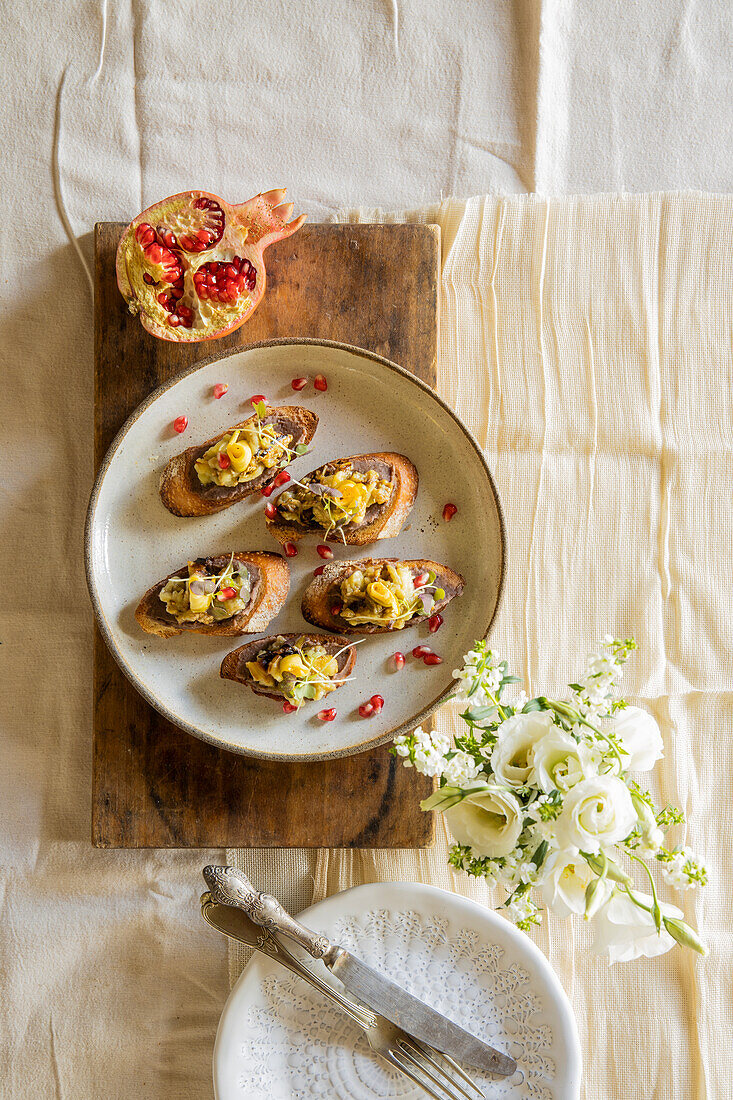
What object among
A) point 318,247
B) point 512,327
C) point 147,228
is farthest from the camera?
point 512,327

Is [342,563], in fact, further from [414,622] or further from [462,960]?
[462,960]

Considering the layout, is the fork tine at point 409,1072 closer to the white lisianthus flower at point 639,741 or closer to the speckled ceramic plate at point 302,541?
the speckled ceramic plate at point 302,541

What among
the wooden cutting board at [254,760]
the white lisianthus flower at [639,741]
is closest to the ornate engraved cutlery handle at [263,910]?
the wooden cutting board at [254,760]

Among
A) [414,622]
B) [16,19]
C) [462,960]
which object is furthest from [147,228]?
[462,960]

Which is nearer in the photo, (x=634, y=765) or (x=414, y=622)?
(x=634, y=765)

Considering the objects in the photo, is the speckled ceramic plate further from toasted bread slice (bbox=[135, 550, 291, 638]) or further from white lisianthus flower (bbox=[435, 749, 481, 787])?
white lisianthus flower (bbox=[435, 749, 481, 787])

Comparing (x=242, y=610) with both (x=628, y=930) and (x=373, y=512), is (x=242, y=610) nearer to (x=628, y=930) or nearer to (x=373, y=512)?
(x=373, y=512)
